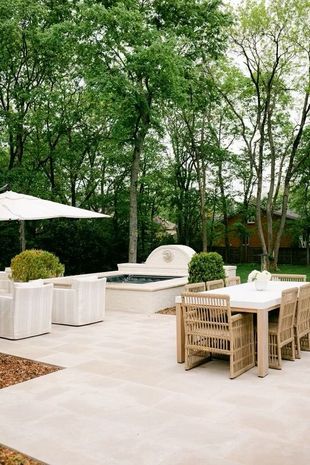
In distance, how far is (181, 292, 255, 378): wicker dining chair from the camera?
4.47m

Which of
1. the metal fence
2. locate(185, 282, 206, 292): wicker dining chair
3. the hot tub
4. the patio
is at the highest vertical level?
the metal fence

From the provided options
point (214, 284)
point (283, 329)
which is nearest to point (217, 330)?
point (283, 329)

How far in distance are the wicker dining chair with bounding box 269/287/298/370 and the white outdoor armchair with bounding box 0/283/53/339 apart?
3.38 metres

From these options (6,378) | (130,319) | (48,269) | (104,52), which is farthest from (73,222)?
(6,378)

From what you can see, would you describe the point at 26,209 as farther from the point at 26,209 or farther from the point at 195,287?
the point at 195,287

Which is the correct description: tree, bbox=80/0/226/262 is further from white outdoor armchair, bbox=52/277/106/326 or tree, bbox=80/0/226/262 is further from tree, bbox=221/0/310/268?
white outdoor armchair, bbox=52/277/106/326

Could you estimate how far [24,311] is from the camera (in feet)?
20.9

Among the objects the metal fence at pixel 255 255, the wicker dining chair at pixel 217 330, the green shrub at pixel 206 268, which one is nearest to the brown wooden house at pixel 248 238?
the metal fence at pixel 255 255

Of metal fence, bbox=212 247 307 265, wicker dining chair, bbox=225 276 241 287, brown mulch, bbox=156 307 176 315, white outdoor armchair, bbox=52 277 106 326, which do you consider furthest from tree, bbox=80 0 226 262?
metal fence, bbox=212 247 307 265

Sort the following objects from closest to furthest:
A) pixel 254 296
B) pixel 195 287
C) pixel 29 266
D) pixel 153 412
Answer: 1. pixel 153 412
2. pixel 254 296
3. pixel 195 287
4. pixel 29 266

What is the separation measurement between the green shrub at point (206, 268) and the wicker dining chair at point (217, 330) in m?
3.78

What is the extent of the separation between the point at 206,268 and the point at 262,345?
4166mm

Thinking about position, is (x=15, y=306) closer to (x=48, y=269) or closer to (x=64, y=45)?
(x=48, y=269)

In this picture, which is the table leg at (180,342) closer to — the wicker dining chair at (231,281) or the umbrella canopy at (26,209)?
the wicker dining chair at (231,281)
